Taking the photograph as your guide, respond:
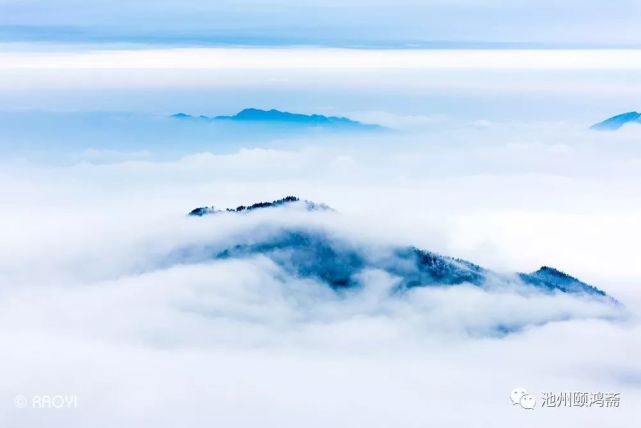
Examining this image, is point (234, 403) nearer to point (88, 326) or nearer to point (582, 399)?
point (582, 399)

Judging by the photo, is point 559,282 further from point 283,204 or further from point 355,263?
point 283,204

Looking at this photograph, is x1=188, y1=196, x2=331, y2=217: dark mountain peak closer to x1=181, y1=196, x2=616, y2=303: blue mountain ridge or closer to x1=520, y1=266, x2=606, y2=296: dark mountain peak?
x1=181, y1=196, x2=616, y2=303: blue mountain ridge

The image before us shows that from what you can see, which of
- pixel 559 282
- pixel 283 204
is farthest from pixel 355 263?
pixel 559 282

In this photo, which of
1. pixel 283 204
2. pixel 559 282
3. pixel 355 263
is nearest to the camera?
pixel 355 263

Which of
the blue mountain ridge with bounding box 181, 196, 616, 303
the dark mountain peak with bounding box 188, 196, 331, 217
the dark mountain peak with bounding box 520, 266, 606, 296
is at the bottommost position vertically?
the dark mountain peak with bounding box 520, 266, 606, 296

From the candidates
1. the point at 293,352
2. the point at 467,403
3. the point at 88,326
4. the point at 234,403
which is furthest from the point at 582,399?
the point at 88,326

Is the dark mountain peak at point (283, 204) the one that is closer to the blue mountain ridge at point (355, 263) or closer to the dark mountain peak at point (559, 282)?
the blue mountain ridge at point (355, 263)

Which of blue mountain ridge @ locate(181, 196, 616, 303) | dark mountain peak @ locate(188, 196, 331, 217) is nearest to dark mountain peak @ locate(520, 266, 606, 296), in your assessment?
blue mountain ridge @ locate(181, 196, 616, 303)

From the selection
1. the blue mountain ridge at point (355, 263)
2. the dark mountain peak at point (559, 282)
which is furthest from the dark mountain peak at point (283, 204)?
the dark mountain peak at point (559, 282)
